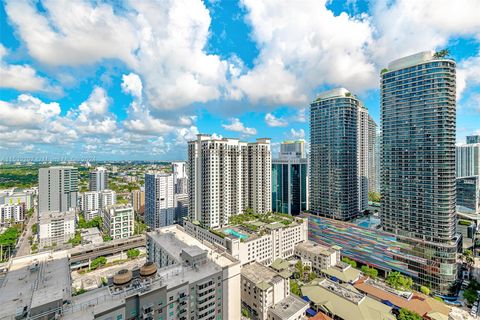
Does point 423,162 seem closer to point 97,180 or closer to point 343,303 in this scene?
point 343,303

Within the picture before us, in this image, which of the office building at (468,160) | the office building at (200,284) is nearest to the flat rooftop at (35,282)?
the office building at (200,284)

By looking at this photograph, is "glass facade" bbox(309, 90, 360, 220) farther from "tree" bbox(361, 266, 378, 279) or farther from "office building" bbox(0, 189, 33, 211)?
"office building" bbox(0, 189, 33, 211)

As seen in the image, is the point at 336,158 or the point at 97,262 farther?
the point at 336,158

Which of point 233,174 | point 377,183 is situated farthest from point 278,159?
point 377,183

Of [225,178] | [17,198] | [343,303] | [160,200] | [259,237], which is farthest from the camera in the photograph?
[17,198]

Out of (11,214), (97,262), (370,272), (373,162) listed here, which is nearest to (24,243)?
(11,214)

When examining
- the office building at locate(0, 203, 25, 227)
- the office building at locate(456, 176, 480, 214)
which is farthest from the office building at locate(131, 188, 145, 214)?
the office building at locate(456, 176, 480, 214)
